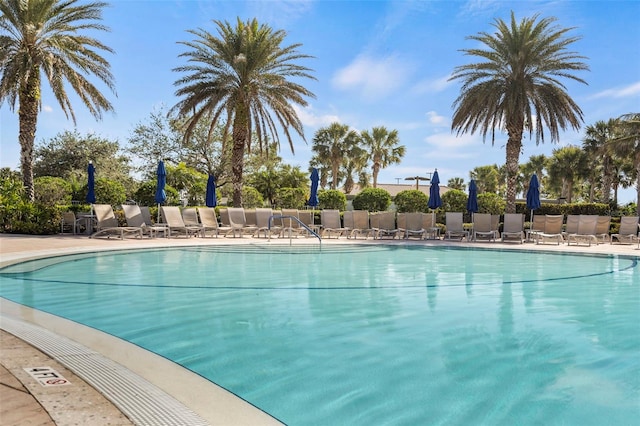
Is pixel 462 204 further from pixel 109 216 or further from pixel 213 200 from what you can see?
pixel 109 216

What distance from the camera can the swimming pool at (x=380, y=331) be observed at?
3186 millimetres

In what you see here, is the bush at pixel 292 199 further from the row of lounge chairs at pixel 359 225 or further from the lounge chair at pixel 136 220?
the lounge chair at pixel 136 220

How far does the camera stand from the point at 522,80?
20.0 m

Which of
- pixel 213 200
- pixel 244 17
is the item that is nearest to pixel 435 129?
pixel 244 17

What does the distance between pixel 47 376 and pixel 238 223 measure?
1503cm

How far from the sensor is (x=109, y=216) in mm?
15406

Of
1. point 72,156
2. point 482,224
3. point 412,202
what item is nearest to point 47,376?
point 482,224

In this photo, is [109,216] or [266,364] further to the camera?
[109,216]

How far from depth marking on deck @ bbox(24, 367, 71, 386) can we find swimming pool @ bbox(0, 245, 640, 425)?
1024 millimetres

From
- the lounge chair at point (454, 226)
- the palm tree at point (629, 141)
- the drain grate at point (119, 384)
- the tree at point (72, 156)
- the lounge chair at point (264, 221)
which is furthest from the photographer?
the tree at point (72, 156)

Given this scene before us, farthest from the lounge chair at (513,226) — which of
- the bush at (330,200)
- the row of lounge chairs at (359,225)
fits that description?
the bush at (330,200)

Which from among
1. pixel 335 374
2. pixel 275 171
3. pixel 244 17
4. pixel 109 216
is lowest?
pixel 335 374

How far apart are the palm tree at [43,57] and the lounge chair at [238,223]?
6.53 meters

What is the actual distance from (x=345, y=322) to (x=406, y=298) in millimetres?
1723
